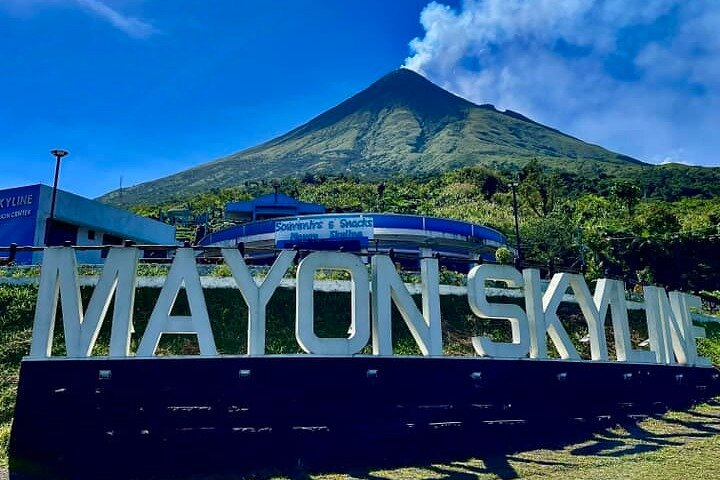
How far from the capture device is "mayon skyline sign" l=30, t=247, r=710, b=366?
942 cm

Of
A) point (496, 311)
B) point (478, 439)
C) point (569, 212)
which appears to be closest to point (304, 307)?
A: point (496, 311)

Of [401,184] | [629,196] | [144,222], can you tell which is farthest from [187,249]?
[401,184]

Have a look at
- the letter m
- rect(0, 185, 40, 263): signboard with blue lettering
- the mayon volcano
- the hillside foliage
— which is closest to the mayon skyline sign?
the letter m

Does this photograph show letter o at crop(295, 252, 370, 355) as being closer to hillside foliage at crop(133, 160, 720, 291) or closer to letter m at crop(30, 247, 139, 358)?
letter m at crop(30, 247, 139, 358)

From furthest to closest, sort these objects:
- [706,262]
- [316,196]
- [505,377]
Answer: [316,196], [706,262], [505,377]

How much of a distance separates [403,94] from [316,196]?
339 feet

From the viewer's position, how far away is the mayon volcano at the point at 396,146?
11650 cm

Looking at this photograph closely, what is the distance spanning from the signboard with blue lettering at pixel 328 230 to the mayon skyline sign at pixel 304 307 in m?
14.9

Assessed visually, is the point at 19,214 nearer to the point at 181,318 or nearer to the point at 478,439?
the point at 181,318

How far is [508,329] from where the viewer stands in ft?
59.6

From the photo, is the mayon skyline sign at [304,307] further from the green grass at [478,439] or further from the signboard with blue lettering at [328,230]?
the signboard with blue lettering at [328,230]

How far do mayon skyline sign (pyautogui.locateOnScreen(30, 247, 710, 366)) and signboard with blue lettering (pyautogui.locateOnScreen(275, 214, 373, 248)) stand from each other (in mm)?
14931

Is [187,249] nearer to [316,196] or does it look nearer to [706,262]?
[706,262]

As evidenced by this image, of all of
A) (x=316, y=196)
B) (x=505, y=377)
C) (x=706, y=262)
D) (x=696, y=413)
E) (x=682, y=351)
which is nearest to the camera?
(x=505, y=377)
